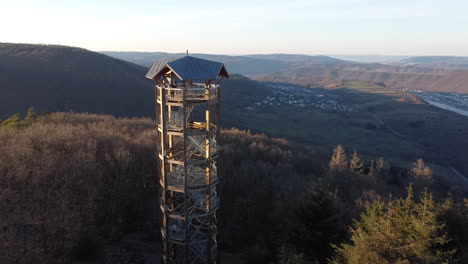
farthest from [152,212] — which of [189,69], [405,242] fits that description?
[405,242]

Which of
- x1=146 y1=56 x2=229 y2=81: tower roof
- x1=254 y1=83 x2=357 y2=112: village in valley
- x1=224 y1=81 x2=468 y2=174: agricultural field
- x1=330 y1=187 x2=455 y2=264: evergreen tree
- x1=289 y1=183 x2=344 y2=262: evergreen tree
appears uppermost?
x1=146 y1=56 x2=229 y2=81: tower roof

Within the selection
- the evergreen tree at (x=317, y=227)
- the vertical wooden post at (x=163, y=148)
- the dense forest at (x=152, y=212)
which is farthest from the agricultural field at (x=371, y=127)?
the vertical wooden post at (x=163, y=148)

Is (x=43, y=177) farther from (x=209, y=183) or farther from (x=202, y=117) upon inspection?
(x=202, y=117)

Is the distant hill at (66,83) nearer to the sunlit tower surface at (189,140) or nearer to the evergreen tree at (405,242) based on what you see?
the sunlit tower surface at (189,140)

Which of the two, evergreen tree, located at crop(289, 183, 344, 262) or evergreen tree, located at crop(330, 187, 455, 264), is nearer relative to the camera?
evergreen tree, located at crop(330, 187, 455, 264)

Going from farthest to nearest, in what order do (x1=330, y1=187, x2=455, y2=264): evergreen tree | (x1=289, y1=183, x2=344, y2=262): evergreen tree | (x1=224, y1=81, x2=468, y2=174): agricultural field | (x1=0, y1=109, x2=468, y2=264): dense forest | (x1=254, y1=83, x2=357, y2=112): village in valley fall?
(x1=254, y1=83, x2=357, y2=112): village in valley, (x1=224, y1=81, x2=468, y2=174): agricultural field, (x1=289, y1=183, x2=344, y2=262): evergreen tree, (x1=0, y1=109, x2=468, y2=264): dense forest, (x1=330, y1=187, x2=455, y2=264): evergreen tree

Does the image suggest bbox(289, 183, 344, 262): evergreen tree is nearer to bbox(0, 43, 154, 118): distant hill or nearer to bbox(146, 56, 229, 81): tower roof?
bbox(146, 56, 229, 81): tower roof

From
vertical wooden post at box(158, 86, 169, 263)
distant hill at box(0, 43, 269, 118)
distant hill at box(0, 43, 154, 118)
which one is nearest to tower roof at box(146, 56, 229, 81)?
vertical wooden post at box(158, 86, 169, 263)

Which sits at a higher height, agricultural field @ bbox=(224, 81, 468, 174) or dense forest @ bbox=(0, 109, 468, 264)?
dense forest @ bbox=(0, 109, 468, 264)
